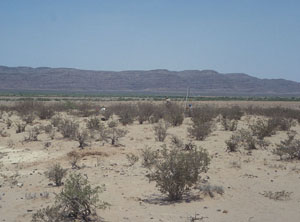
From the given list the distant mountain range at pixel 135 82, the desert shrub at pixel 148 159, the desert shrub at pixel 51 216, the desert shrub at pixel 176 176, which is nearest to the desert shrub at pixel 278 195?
the desert shrub at pixel 176 176

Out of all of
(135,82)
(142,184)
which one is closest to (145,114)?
(142,184)

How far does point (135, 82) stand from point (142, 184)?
547 feet

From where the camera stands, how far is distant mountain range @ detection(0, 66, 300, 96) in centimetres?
16238

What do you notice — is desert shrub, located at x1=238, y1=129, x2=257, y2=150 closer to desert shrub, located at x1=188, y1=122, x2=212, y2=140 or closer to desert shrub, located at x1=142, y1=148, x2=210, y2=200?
desert shrub, located at x1=188, y1=122, x2=212, y2=140

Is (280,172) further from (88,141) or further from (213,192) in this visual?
(88,141)

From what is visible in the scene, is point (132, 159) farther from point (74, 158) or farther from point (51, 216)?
point (51, 216)

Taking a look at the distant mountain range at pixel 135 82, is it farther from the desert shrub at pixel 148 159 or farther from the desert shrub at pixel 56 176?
the desert shrub at pixel 56 176

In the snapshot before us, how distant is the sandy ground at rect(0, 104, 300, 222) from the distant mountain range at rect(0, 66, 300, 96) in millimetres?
142709

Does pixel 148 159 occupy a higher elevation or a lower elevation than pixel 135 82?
lower

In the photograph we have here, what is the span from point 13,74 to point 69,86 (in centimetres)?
3042

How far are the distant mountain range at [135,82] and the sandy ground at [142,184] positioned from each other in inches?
5618

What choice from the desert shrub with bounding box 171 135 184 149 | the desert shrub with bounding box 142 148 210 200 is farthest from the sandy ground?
the desert shrub with bounding box 171 135 184 149

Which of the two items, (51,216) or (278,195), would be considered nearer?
(51,216)

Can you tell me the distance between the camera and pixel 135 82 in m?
176
